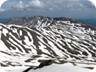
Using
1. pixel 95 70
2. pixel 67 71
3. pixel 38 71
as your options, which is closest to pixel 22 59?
pixel 38 71

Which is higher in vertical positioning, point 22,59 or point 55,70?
point 55,70

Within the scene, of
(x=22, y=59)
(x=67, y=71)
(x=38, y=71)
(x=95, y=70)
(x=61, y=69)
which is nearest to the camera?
(x=95, y=70)

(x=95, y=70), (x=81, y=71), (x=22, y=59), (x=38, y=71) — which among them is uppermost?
(x=95, y=70)

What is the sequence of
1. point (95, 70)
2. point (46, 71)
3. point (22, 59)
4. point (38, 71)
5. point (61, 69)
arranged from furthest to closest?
point (22, 59) < point (38, 71) < point (46, 71) < point (61, 69) < point (95, 70)

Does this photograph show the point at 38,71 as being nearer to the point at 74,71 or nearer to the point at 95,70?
the point at 74,71

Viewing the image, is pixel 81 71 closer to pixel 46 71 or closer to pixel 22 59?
pixel 46 71

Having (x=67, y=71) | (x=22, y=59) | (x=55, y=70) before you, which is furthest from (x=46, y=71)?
(x=22, y=59)

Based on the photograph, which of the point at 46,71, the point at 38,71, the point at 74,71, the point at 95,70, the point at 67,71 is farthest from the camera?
the point at 38,71

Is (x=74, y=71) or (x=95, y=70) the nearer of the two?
(x=95, y=70)

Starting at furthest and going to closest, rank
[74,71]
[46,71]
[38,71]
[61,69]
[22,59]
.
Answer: [22,59], [38,71], [46,71], [61,69], [74,71]
